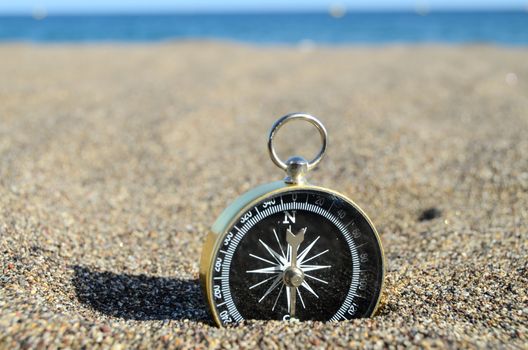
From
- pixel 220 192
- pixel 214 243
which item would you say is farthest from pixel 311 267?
pixel 220 192

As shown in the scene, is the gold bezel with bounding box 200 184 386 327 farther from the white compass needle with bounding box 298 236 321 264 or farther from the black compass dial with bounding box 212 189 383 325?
the white compass needle with bounding box 298 236 321 264

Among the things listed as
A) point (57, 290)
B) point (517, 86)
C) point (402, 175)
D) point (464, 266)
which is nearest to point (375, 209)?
point (402, 175)

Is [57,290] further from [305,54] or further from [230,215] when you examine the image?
[305,54]

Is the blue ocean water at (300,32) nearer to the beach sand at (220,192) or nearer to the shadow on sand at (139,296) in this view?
the beach sand at (220,192)

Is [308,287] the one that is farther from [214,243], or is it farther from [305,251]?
[214,243]

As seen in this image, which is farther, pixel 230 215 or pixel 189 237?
pixel 189 237

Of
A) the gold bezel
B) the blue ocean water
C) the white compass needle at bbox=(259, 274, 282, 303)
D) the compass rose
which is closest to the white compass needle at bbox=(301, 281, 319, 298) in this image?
the compass rose
